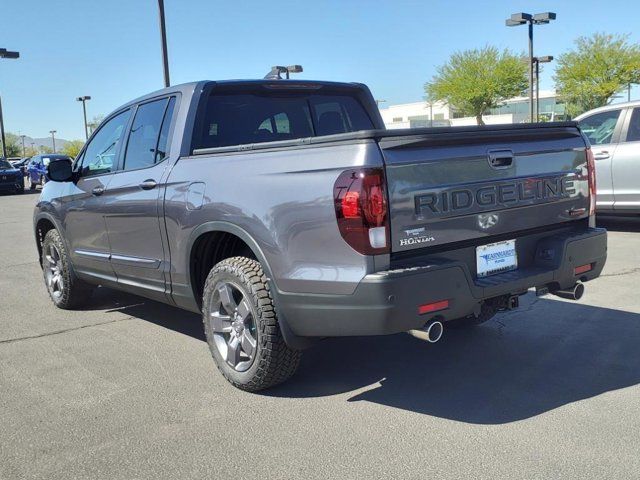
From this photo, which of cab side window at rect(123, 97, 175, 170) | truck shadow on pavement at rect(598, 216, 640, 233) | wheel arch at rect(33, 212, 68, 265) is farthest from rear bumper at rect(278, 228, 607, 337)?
truck shadow on pavement at rect(598, 216, 640, 233)

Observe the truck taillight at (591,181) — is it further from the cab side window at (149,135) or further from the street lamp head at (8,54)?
the street lamp head at (8,54)

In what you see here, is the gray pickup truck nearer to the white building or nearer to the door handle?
the door handle

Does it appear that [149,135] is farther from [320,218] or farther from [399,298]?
[399,298]

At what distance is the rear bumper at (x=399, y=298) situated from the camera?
10.3 ft

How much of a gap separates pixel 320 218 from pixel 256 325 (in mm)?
823

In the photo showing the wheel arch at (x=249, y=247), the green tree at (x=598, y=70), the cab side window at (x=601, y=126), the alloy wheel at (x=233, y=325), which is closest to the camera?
the wheel arch at (x=249, y=247)

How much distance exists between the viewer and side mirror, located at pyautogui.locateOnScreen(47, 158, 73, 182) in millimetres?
5586

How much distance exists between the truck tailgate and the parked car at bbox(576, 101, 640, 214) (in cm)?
564

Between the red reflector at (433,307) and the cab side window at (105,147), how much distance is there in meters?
3.11

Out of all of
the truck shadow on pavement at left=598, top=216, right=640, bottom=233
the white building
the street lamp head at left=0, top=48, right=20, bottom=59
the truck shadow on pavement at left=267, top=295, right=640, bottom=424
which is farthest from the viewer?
the white building

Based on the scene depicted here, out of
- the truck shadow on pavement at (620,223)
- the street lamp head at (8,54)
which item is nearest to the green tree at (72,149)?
the street lamp head at (8,54)

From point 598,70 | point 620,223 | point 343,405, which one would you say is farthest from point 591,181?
point 598,70

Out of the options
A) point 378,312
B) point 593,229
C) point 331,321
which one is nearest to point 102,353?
point 331,321

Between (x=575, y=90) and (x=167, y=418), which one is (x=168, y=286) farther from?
(x=575, y=90)
